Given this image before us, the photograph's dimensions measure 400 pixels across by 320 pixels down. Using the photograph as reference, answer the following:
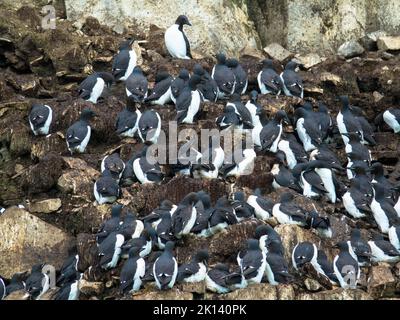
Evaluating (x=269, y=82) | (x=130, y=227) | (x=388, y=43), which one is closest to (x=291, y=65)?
(x=269, y=82)

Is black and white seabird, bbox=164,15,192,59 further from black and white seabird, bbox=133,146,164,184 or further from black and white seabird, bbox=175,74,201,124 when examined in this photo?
black and white seabird, bbox=133,146,164,184

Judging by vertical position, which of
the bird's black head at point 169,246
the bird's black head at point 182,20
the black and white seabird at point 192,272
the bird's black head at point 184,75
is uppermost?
the bird's black head at point 182,20

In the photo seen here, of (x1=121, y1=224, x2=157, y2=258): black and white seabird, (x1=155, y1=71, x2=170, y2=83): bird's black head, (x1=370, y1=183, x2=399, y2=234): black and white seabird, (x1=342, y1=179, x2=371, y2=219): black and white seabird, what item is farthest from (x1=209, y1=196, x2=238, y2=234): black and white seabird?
(x1=155, y1=71, x2=170, y2=83): bird's black head

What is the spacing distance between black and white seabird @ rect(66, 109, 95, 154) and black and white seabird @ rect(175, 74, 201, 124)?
1615 millimetres

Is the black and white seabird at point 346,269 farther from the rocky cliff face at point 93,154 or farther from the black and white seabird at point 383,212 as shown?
the black and white seabird at point 383,212

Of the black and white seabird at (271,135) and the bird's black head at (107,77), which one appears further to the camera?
the bird's black head at (107,77)

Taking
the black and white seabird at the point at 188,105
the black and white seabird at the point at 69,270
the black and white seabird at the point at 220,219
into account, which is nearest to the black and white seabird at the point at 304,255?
the black and white seabird at the point at 220,219

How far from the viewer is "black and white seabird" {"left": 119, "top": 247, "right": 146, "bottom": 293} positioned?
2077 cm

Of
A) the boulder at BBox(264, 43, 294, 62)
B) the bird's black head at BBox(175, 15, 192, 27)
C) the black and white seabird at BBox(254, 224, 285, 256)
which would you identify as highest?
the bird's black head at BBox(175, 15, 192, 27)

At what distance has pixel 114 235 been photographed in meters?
21.8

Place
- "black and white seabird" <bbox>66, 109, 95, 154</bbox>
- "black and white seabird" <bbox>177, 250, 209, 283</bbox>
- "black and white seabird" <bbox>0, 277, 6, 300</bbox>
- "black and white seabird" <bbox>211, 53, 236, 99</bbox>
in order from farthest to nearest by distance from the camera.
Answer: "black and white seabird" <bbox>211, 53, 236, 99</bbox> → "black and white seabird" <bbox>66, 109, 95, 154</bbox> → "black and white seabird" <bbox>0, 277, 6, 300</bbox> → "black and white seabird" <bbox>177, 250, 209, 283</bbox>

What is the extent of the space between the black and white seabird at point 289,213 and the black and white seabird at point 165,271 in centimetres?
229

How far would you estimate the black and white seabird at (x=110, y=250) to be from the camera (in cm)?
2153

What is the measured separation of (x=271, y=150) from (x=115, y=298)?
5218 mm
